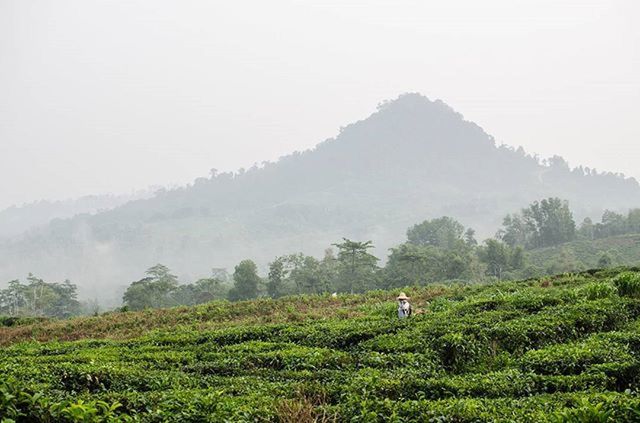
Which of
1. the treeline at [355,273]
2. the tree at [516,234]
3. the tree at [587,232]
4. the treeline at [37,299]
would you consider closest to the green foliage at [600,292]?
the treeline at [355,273]

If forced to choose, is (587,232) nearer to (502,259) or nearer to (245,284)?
(502,259)

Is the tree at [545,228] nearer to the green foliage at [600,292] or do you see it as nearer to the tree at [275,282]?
the tree at [275,282]

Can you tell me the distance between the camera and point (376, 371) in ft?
35.0

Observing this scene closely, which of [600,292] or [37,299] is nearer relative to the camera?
[600,292]

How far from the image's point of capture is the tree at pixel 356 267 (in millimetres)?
76875

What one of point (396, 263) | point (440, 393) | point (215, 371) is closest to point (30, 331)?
point (215, 371)

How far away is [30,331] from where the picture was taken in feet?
84.1

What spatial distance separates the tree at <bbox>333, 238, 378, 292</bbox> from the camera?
7688 centimetres

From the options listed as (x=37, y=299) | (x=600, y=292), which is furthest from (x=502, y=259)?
(x=37, y=299)

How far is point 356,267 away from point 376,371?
69911 millimetres

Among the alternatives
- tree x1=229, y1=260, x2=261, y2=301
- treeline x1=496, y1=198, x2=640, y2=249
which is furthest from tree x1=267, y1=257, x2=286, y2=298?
treeline x1=496, y1=198, x2=640, y2=249

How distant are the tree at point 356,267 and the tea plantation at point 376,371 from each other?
2231 inches

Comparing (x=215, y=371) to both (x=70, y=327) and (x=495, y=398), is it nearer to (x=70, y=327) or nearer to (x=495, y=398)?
(x=495, y=398)

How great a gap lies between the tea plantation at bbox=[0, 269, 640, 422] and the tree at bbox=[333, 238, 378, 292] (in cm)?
5667
